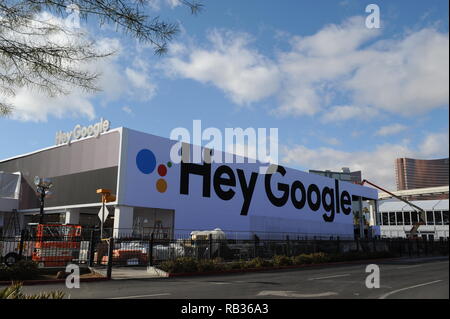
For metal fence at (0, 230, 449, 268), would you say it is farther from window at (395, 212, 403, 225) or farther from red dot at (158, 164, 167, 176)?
window at (395, 212, 403, 225)

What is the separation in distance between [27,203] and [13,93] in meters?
38.1

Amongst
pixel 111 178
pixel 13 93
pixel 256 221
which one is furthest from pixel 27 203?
pixel 13 93

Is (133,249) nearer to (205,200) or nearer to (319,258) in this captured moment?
(319,258)

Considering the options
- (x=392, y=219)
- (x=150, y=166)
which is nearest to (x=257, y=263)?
(x=150, y=166)

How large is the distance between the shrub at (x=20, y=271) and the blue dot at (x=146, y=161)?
62.4 ft

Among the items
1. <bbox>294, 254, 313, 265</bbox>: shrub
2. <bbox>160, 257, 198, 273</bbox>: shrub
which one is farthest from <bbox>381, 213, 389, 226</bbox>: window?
<bbox>160, 257, 198, 273</bbox>: shrub

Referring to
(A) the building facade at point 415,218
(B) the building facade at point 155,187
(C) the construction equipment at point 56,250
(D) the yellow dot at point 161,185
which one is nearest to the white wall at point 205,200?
(B) the building facade at point 155,187

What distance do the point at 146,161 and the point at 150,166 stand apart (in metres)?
0.55

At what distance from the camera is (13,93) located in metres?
9.05

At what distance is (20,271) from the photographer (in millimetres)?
14008

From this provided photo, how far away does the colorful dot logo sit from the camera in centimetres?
3353

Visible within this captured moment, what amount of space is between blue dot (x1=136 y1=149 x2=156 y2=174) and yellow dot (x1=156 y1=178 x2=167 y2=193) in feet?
3.87

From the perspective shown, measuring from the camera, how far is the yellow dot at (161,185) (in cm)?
3416

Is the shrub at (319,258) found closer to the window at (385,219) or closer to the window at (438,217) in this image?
the window at (438,217)
